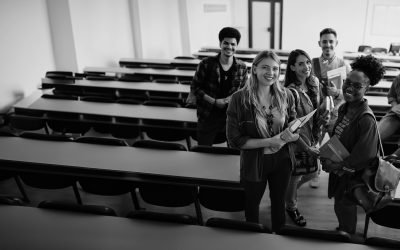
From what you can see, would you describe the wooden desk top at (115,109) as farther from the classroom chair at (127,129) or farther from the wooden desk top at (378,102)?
the wooden desk top at (378,102)

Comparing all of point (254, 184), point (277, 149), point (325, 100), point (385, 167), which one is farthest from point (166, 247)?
point (325, 100)

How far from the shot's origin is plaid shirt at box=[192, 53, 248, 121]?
12.1 ft

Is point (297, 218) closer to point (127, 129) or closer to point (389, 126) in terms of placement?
point (389, 126)

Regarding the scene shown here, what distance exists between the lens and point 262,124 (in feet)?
8.06

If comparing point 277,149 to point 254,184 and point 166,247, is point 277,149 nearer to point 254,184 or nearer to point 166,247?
point 254,184

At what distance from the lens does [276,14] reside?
13.6 meters

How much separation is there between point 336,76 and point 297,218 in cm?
135

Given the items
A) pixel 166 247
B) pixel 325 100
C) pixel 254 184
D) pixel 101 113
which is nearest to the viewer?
pixel 166 247

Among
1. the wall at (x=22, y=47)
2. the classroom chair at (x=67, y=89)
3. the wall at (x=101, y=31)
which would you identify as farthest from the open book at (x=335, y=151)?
the wall at (x=101, y=31)

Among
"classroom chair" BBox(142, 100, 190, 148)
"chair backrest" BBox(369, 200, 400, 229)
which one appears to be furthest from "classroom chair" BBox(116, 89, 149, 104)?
"chair backrest" BBox(369, 200, 400, 229)

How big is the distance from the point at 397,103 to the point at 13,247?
11.7 feet

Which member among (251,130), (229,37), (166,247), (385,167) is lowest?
(166,247)

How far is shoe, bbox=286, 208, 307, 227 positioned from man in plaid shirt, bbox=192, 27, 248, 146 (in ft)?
3.46

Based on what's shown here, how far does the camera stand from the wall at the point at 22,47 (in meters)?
6.12
